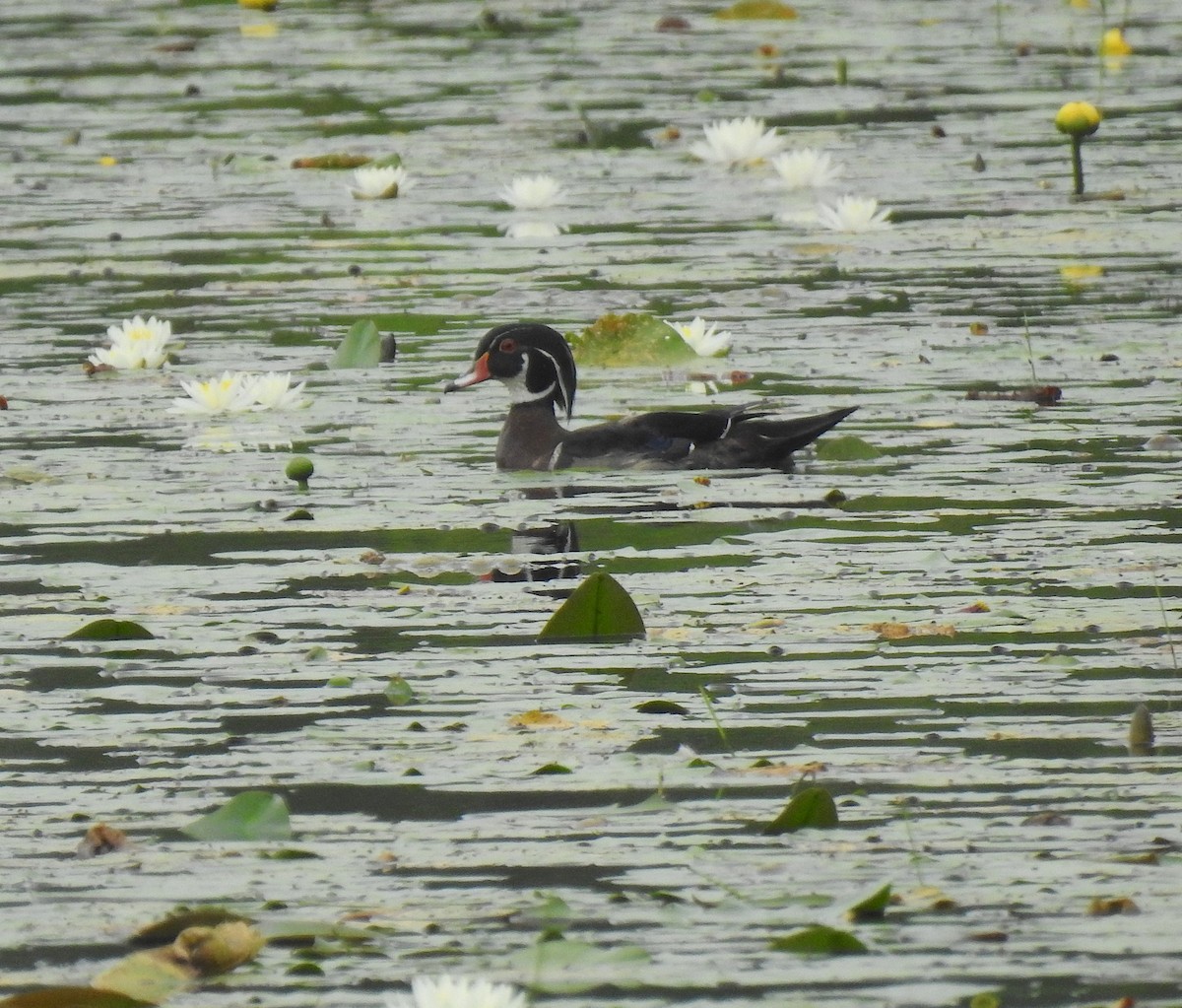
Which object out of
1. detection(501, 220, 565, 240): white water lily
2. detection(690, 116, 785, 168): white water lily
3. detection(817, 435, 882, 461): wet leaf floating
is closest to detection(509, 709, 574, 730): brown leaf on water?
detection(817, 435, 882, 461): wet leaf floating

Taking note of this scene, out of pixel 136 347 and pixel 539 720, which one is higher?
pixel 136 347

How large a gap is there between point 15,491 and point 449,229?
466 centimetres

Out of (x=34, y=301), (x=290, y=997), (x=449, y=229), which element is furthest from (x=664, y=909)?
(x=449, y=229)

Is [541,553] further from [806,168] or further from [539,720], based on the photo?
[806,168]

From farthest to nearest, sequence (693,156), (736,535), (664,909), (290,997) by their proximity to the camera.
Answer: (693,156) < (736,535) < (664,909) < (290,997)

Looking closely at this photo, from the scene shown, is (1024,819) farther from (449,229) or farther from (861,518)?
(449,229)

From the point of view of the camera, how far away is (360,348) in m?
8.91

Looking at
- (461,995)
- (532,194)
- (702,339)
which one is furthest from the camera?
(532,194)

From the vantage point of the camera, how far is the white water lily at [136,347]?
8727 millimetres

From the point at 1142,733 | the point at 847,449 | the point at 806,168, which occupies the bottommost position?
the point at 1142,733

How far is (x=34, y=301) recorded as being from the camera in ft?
34.0

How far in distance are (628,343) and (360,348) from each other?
86 cm

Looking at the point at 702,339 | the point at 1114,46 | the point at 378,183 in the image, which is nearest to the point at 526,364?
the point at 702,339

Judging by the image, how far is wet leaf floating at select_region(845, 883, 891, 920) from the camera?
13.1ft
